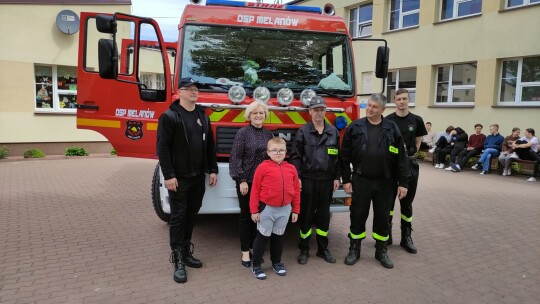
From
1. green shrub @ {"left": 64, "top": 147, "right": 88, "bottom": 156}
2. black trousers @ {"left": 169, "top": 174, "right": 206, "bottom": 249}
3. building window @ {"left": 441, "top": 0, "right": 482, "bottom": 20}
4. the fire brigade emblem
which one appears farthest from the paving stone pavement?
building window @ {"left": 441, "top": 0, "right": 482, "bottom": 20}

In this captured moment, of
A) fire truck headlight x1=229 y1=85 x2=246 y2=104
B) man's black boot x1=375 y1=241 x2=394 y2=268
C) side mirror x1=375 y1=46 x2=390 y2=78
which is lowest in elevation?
man's black boot x1=375 y1=241 x2=394 y2=268

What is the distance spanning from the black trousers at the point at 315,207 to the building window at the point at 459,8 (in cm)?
1128

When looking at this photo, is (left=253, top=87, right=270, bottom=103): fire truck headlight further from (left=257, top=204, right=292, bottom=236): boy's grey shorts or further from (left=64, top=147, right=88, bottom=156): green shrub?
(left=64, top=147, right=88, bottom=156): green shrub

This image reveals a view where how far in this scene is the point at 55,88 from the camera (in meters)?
13.0

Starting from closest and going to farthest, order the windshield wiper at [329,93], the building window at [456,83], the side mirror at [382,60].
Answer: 1. the windshield wiper at [329,93]
2. the side mirror at [382,60]
3. the building window at [456,83]

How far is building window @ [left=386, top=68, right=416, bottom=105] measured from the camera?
1498 cm

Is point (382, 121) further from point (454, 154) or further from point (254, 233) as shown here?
point (454, 154)

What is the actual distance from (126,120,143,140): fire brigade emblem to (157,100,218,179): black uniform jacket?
95 cm

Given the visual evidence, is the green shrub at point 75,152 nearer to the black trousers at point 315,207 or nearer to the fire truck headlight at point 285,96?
the fire truck headlight at point 285,96

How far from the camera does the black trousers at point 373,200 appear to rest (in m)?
4.23

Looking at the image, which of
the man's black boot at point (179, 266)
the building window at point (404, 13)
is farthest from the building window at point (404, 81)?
the man's black boot at point (179, 266)

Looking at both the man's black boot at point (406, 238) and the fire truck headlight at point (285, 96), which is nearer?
the fire truck headlight at point (285, 96)

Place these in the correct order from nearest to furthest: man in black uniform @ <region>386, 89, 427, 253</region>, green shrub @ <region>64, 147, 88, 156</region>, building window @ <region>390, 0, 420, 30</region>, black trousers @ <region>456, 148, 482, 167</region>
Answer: man in black uniform @ <region>386, 89, 427, 253</region>, black trousers @ <region>456, 148, 482, 167</region>, green shrub @ <region>64, 147, 88, 156</region>, building window @ <region>390, 0, 420, 30</region>

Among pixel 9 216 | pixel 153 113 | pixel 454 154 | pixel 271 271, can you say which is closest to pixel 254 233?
pixel 271 271
